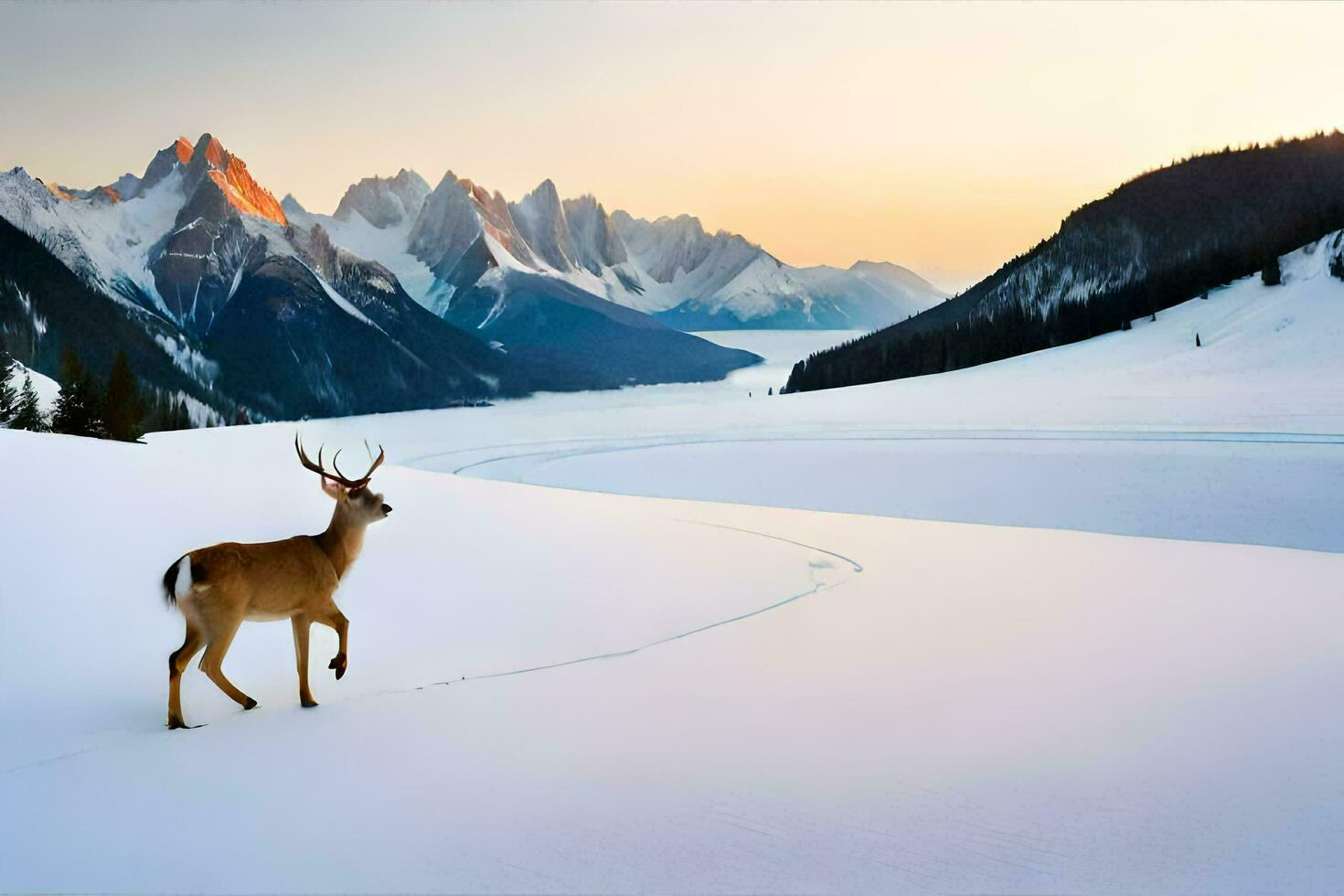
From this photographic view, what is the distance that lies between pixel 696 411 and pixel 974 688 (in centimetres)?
4011

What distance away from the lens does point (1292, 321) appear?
43469mm

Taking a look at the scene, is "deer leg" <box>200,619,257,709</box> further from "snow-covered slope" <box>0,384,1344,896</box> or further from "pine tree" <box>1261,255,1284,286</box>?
"pine tree" <box>1261,255,1284,286</box>

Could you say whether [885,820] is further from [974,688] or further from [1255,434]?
[1255,434]

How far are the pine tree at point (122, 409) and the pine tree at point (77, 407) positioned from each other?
505 millimetres

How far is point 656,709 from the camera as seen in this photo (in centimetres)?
567

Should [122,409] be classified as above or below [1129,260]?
below

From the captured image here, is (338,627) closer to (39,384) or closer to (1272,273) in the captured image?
(39,384)

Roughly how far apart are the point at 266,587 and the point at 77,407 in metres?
38.6

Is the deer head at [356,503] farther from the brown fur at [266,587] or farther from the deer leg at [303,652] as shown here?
the deer leg at [303,652]

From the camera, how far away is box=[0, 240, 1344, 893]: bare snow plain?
3826 millimetres

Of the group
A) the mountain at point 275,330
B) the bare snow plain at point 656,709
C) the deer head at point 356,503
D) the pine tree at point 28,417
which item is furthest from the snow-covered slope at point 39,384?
the mountain at point 275,330

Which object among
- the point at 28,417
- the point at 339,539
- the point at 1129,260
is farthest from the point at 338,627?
the point at 1129,260

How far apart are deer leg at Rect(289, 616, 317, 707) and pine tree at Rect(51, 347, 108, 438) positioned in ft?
115

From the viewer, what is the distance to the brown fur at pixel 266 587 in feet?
15.5
